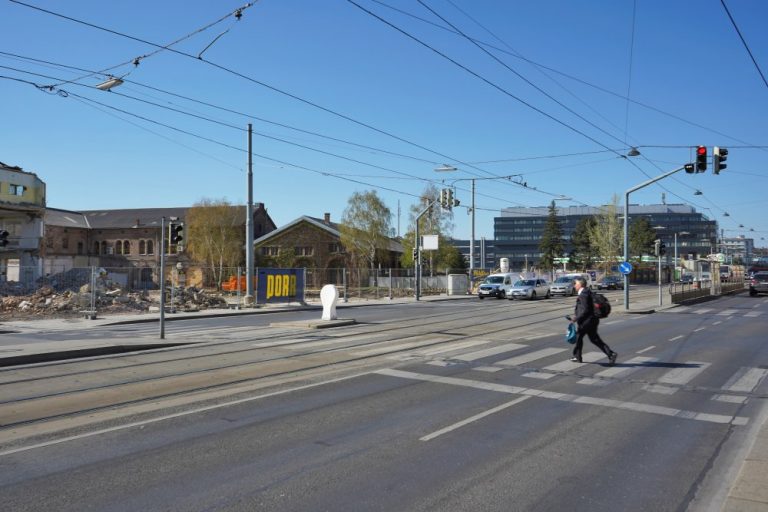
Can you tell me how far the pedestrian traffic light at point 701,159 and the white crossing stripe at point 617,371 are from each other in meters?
11.0

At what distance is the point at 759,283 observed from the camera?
1761 inches

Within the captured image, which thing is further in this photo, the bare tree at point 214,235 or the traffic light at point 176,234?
the bare tree at point 214,235

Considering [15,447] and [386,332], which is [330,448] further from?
[386,332]

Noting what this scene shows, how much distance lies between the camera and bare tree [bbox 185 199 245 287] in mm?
62844

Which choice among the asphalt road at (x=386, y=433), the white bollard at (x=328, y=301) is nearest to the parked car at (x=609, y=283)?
the white bollard at (x=328, y=301)

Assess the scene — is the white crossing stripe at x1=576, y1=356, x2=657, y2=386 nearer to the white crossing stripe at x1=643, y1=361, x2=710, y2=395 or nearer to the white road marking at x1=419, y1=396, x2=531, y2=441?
the white crossing stripe at x1=643, y1=361, x2=710, y2=395

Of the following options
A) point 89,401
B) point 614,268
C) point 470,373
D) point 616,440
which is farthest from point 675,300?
point 614,268

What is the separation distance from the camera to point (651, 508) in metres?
4.74

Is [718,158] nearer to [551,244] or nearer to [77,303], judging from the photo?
[77,303]

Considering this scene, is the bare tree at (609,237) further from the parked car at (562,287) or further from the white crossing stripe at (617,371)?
the white crossing stripe at (617,371)

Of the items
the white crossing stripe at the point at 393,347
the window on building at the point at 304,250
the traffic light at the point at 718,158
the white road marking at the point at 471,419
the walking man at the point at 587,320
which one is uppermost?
the traffic light at the point at 718,158

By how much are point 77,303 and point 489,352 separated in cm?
1956

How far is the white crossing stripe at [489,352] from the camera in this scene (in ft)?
41.4

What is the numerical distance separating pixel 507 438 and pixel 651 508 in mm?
2030
